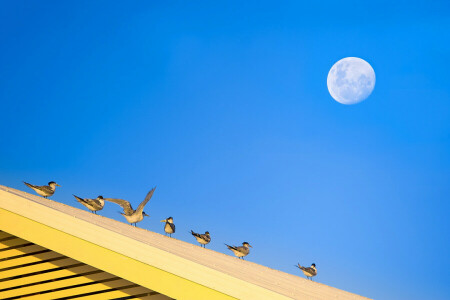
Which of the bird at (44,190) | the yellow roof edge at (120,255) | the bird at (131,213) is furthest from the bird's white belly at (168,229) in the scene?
the yellow roof edge at (120,255)

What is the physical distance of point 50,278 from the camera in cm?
638

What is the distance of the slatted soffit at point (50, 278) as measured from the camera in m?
6.16

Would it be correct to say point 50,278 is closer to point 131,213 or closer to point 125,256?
point 125,256

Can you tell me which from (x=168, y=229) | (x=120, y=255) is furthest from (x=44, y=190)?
(x=120, y=255)

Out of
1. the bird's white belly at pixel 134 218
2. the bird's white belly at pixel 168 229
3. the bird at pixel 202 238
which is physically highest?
the bird at pixel 202 238

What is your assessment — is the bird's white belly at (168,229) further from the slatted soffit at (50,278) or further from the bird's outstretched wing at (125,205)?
the slatted soffit at (50,278)

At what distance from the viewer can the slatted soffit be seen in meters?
6.16

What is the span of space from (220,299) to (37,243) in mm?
2338

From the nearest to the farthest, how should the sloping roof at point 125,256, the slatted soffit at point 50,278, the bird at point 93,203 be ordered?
1. the sloping roof at point 125,256
2. the slatted soffit at point 50,278
3. the bird at point 93,203

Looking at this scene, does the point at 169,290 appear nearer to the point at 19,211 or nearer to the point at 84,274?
the point at 84,274

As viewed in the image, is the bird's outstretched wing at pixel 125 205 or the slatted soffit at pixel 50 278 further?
the bird's outstretched wing at pixel 125 205

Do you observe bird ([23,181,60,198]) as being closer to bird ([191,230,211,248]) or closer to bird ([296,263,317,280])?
bird ([191,230,211,248])

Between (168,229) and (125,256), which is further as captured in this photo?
(168,229)

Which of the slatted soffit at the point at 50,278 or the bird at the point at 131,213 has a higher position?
the bird at the point at 131,213
